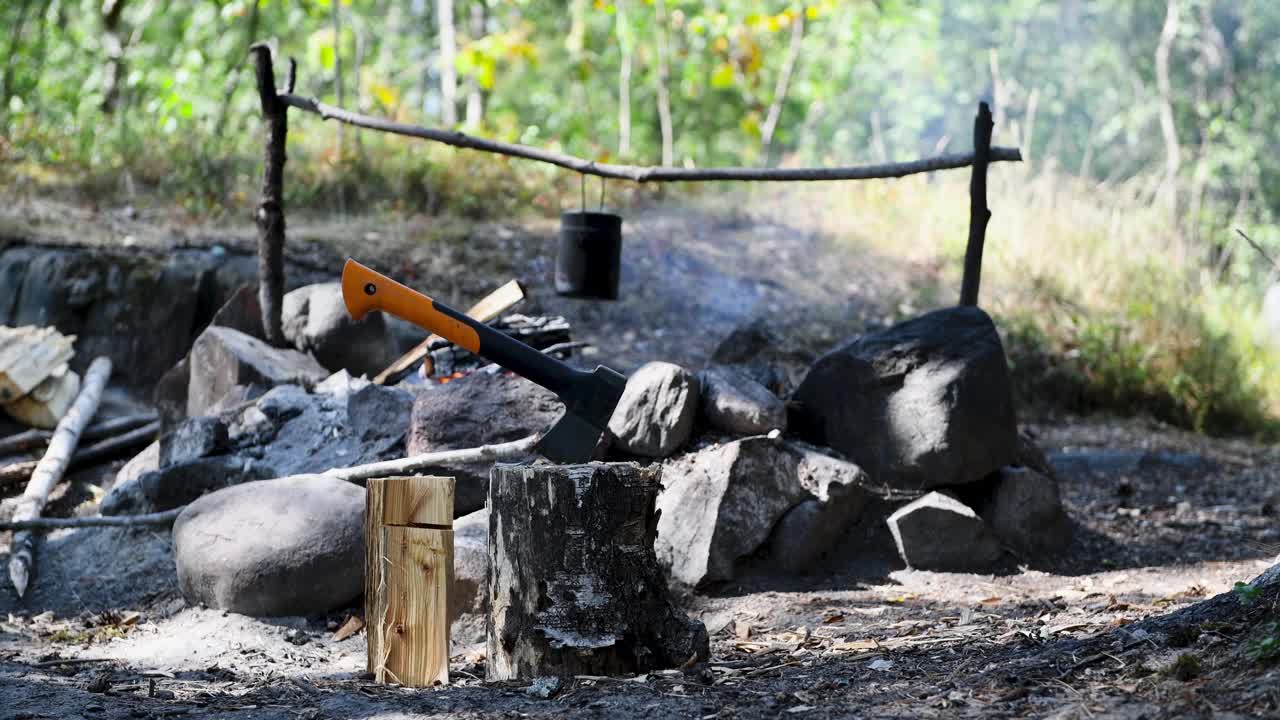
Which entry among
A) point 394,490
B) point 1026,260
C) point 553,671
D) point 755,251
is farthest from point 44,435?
point 1026,260

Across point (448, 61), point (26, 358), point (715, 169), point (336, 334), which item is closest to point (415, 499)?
point (715, 169)

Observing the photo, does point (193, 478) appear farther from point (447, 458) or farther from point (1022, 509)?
point (1022, 509)

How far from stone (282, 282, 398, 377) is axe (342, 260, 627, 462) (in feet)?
7.00

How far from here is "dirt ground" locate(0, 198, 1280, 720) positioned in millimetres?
2445

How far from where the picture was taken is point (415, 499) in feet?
10.6

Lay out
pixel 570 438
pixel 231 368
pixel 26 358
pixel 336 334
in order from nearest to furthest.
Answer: pixel 570 438 → pixel 231 368 → pixel 336 334 → pixel 26 358

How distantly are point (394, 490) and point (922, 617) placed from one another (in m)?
1.77

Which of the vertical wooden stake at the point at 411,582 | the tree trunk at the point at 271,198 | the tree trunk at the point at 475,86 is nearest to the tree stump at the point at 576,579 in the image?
the vertical wooden stake at the point at 411,582

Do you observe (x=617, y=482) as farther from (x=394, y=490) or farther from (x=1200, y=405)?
(x=1200, y=405)

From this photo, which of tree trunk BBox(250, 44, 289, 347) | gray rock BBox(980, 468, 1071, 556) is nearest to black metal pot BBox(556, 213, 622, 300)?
tree trunk BBox(250, 44, 289, 347)

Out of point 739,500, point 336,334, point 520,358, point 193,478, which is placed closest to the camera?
point 520,358

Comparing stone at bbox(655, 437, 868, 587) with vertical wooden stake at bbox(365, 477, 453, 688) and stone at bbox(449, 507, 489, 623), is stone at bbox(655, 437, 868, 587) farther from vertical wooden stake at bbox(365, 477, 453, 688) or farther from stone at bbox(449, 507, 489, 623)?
vertical wooden stake at bbox(365, 477, 453, 688)

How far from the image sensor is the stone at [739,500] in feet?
13.9

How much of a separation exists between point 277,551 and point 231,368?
1935 mm
